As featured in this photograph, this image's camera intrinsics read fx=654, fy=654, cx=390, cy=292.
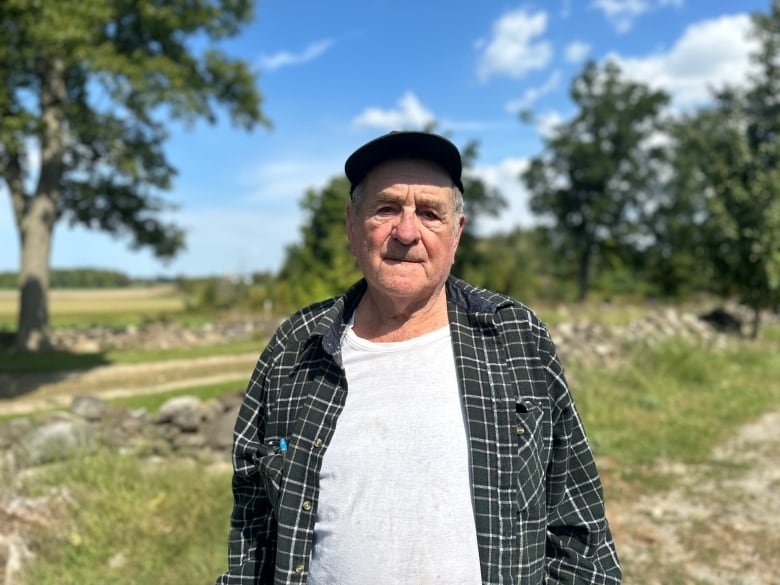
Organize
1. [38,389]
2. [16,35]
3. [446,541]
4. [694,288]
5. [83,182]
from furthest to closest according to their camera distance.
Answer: [694,288] < [83,182] < [16,35] < [38,389] < [446,541]

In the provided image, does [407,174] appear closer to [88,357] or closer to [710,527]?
[710,527]

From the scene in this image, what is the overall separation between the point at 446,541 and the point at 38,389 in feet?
37.4

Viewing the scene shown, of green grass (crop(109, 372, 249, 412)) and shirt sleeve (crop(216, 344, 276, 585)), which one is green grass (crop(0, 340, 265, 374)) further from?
shirt sleeve (crop(216, 344, 276, 585))

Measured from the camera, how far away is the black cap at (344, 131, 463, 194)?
6.12 feet

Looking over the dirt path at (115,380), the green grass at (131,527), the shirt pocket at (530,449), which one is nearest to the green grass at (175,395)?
the dirt path at (115,380)

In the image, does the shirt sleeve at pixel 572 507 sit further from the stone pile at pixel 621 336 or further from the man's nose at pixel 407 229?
the stone pile at pixel 621 336

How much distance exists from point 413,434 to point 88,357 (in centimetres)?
1465

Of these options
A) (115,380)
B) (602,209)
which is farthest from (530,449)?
(602,209)

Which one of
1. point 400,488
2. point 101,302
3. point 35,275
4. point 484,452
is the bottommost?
point 400,488

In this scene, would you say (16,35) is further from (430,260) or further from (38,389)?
(430,260)

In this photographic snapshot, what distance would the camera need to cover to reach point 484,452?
1.81m

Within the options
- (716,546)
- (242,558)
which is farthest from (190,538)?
(716,546)

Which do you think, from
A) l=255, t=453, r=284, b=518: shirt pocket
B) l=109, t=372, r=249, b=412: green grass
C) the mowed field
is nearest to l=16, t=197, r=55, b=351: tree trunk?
l=109, t=372, r=249, b=412: green grass

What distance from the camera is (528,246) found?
52312mm
